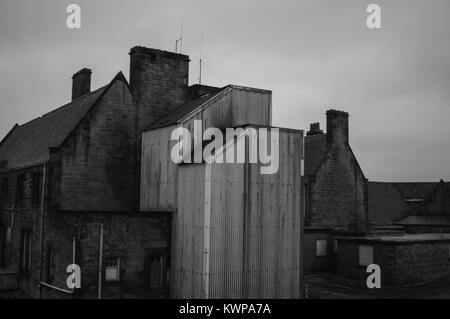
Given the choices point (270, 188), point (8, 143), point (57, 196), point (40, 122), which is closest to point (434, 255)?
point (270, 188)

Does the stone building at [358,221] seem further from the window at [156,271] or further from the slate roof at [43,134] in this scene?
the slate roof at [43,134]

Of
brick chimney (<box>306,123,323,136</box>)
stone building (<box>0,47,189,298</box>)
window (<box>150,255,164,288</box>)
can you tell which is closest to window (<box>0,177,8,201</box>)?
stone building (<box>0,47,189,298</box>)

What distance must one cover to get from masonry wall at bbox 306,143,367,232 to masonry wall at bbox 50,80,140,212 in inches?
610

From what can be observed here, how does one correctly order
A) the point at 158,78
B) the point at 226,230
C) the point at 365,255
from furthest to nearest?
the point at 365,255 < the point at 158,78 < the point at 226,230

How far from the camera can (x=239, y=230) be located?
62.1ft

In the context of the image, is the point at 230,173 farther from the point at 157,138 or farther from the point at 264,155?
the point at 157,138

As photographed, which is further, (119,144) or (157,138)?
(119,144)

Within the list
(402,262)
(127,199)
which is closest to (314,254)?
(402,262)

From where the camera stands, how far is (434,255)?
2773 cm

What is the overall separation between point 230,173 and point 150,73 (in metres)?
8.63

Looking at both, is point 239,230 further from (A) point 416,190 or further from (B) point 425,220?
(A) point 416,190

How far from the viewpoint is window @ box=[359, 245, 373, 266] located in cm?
2680

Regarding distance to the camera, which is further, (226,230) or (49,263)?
(49,263)

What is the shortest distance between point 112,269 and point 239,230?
5.27 meters
